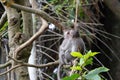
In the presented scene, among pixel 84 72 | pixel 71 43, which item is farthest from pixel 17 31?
pixel 84 72

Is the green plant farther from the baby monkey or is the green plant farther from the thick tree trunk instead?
the thick tree trunk

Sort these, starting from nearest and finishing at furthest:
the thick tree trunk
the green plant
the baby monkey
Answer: the green plant
the baby monkey
the thick tree trunk

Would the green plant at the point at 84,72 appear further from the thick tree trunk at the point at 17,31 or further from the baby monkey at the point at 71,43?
the thick tree trunk at the point at 17,31

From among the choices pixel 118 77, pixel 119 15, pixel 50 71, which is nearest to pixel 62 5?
pixel 50 71

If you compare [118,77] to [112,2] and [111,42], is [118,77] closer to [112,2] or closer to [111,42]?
[111,42]

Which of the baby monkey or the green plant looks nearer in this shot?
the green plant

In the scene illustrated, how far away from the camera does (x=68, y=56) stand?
0.89m

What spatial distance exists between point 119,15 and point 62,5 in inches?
33.4

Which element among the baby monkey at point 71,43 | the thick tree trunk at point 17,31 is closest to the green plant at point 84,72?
the baby monkey at point 71,43

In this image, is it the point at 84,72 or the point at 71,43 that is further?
the point at 71,43

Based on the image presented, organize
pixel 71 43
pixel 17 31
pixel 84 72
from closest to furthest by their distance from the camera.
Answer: pixel 84 72 < pixel 71 43 < pixel 17 31

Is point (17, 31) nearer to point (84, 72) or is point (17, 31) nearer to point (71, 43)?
point (71, 43)

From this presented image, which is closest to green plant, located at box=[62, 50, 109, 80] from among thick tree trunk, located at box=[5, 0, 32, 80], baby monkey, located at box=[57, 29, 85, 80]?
baby monkey, located at box=[57, 29, 85, 80]

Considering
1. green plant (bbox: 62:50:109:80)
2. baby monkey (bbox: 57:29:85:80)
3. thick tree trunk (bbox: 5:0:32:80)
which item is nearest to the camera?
green plant (bbox: 62:50:109:80)
